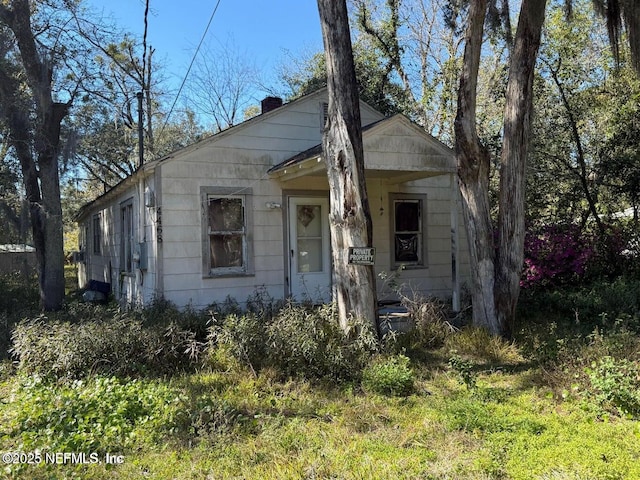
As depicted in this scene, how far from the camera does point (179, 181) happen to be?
796 centimetres

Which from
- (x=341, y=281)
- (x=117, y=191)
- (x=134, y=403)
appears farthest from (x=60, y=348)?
(x=117, y=191)

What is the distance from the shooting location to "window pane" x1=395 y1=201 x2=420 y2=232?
32.5 feet

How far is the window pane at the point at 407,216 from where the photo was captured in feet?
32.5

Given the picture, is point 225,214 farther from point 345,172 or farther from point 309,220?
point 345,172

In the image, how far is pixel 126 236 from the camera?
10.1 metres

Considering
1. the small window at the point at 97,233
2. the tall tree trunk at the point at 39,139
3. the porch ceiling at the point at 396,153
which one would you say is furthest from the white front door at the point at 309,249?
the small window at the point at 97,233

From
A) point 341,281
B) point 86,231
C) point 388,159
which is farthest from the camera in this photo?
point 86,231

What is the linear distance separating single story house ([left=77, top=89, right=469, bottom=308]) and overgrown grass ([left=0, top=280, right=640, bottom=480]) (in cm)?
206

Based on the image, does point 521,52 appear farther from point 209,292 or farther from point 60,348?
point 60,348

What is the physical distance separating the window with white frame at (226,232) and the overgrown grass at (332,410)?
2.07m

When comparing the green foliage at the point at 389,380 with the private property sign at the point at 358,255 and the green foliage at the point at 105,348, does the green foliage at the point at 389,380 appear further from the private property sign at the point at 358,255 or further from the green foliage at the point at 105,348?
the green foliage at the point at 105,348

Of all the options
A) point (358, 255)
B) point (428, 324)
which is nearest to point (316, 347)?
point (358, 255)

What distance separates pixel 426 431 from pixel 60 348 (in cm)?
380

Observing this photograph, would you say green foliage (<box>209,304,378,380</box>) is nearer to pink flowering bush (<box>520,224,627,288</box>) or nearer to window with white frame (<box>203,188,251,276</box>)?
window with white frame (<box>203,188,251,276</box>)
